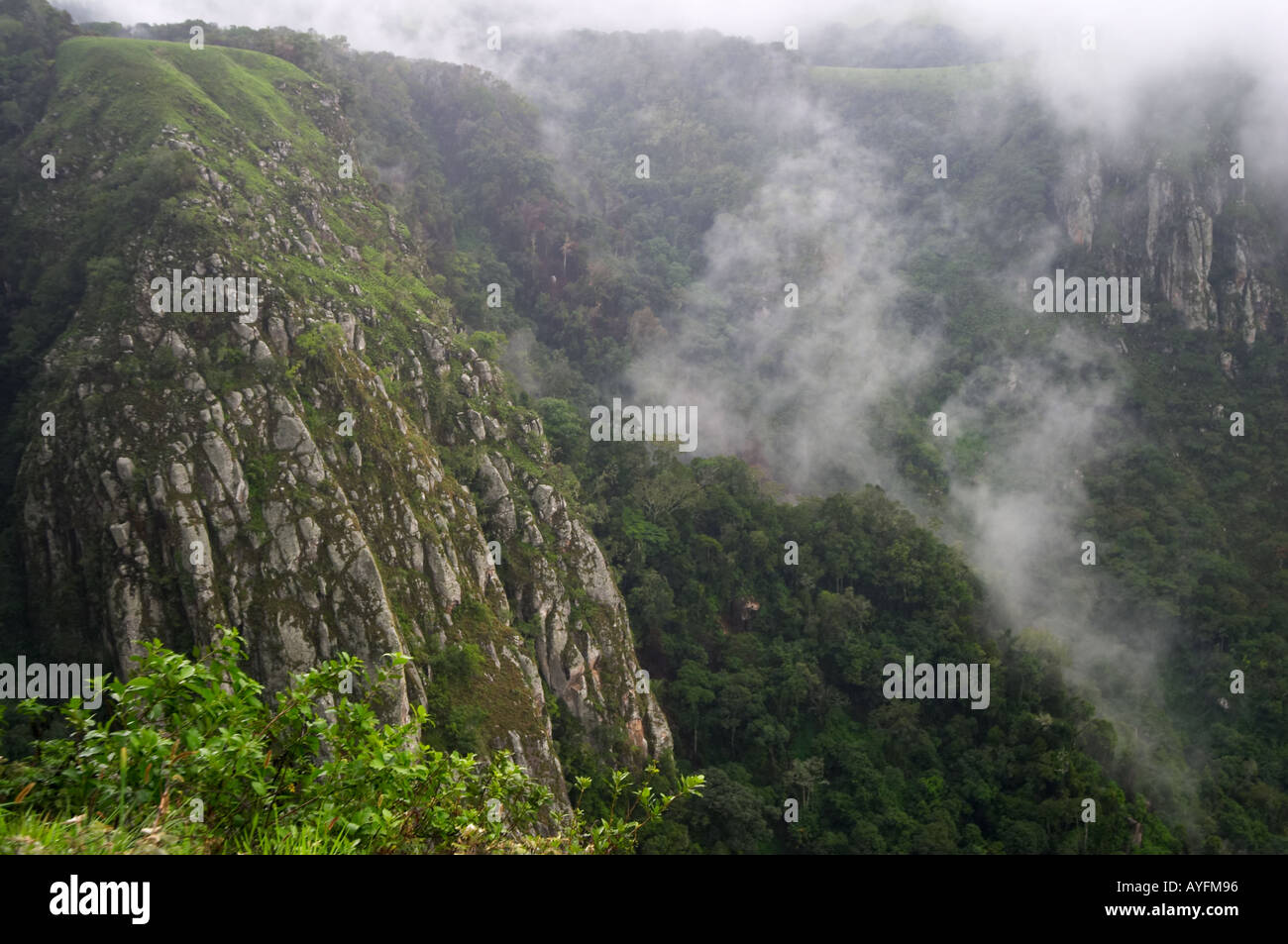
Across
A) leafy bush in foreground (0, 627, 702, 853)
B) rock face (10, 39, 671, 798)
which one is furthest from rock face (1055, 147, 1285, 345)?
leafy bush in foreground (0, 627, 702, 853)

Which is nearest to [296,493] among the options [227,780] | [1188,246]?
[227,780]

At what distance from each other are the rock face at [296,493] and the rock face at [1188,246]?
7686 cm

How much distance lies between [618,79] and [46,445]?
359 feet

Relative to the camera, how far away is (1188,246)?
7819cm

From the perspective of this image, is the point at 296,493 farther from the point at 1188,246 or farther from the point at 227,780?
the point at 1188,246

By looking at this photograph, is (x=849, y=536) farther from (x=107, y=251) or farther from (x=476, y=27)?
(x=476, y=27)

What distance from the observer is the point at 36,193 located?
29.8m

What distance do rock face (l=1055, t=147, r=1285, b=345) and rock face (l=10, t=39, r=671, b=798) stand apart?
7686 centimetres

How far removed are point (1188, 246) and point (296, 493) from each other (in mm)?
91933

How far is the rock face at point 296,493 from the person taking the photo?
2188 cm

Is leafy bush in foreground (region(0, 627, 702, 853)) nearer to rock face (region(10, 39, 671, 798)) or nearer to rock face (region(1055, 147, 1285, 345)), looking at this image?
rock face (region(10, 39, 671, 798))

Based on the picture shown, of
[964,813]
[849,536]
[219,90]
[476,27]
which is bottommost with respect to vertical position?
[964,813]

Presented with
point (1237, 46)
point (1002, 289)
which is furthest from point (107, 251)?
point (1237, 46)

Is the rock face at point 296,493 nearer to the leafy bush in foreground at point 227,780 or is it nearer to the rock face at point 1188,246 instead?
the leafy bush in foreground at point 227,780
